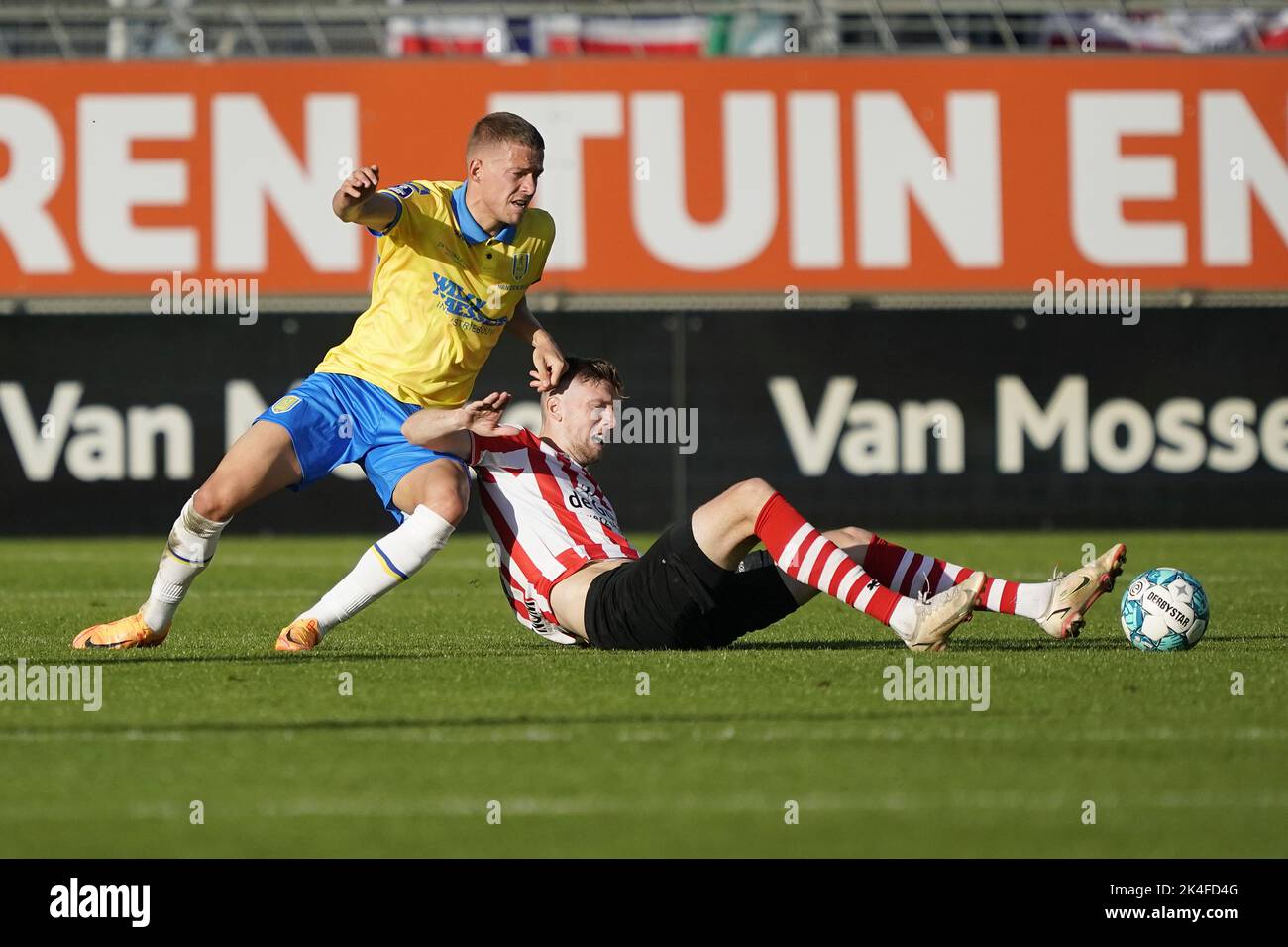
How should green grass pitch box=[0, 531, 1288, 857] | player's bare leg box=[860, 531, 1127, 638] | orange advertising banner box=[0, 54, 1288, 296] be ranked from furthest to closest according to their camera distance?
orange advertising banner box=[0, 54, 1288, 296] < player's bare leg box=[860, 531, 1127, 638] < green grass pitch box=[0, 531, 1288, 857]

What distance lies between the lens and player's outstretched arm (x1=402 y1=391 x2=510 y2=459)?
22.3 ft

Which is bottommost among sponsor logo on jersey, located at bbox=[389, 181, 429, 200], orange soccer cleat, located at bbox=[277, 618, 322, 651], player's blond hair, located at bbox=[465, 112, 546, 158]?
orange soccer cleat, located at bbox=[277, 618, 322, 651]

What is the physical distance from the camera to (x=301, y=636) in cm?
722

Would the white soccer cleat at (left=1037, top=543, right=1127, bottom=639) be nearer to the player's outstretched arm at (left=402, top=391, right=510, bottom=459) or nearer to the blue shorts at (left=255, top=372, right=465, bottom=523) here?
the player's outstretched arm at (left=402, top=391, right=510, bottom=459)

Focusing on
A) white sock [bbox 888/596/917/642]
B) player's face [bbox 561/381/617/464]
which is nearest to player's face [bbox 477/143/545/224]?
player's face [bbox 561/381/617/464]

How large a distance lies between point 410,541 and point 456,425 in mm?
487

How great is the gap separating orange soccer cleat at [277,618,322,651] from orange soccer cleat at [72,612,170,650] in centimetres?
58

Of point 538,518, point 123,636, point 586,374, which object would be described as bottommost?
point 123,636

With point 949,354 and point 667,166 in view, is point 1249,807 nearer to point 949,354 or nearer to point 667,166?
point 949,354

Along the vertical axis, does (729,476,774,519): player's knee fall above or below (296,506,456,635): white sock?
above

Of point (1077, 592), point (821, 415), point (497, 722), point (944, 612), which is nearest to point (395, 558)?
point (497, 722)

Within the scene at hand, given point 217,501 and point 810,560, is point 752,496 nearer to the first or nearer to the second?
point 810,560

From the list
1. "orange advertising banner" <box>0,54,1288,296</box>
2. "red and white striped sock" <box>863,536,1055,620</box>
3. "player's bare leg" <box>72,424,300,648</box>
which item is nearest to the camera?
"red and white striped sock" <box>863,536,1055,620</box>

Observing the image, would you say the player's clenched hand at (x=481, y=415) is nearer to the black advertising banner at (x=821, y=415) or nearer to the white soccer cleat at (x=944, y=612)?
the white soccer cleat at (x=944, y=612)
